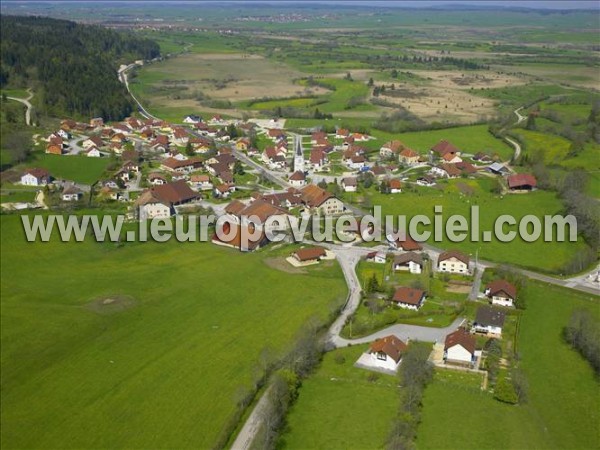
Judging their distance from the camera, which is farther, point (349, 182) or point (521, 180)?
point (521, 180)

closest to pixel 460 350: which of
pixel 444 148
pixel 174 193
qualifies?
pixel 174 193

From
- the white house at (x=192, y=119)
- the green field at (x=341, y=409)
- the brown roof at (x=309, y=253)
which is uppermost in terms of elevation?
the white house at (x=192, y=119)

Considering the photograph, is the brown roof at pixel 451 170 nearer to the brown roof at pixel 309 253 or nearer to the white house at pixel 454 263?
the white house at pixel 454 263

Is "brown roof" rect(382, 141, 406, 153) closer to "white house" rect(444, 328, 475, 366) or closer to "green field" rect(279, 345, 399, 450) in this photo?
"white house" rect(444, 328, 475, 366)

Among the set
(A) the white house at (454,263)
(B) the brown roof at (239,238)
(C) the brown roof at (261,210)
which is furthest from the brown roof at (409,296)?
(C) the brown roof at (261,210)

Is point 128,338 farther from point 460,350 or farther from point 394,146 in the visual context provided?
point 394,146

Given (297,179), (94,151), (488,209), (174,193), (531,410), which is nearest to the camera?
(531,410)
